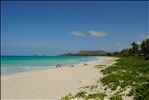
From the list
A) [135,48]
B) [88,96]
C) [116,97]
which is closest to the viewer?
[116,97]

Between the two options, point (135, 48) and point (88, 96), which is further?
point (135, 48)

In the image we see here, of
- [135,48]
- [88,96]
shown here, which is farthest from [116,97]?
[135,48]

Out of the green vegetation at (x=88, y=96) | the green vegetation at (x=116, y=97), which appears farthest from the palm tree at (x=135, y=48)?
the green vegetation at (x=116, y=97)

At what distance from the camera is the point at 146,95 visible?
10.4m

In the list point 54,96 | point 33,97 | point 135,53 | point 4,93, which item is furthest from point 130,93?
point 135,53

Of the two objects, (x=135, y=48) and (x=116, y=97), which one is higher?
(x=135, y=48)

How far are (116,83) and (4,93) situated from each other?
8684 millimetres

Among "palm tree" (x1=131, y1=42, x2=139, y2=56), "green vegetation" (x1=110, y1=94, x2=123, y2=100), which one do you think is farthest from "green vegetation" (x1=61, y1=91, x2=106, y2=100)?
"palm tree" (x1=131, y1=42, x2=139, y2=56)

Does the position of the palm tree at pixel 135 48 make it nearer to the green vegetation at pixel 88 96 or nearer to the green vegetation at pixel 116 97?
the green vegetation at pixel 88 96

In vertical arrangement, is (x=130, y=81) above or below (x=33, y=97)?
above

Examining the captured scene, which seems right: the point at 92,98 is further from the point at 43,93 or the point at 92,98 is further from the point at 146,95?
the point at 43,93

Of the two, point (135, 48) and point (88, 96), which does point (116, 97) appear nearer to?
point (88, 96)

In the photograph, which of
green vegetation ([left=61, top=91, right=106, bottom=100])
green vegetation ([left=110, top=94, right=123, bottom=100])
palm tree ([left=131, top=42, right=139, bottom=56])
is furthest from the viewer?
palm tree ([left=131, top=42, right=139, bottom=56])

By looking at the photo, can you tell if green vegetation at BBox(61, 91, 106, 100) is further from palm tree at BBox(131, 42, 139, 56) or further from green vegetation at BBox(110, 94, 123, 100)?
palm tree at BBox(131, 42, 139, 56)
